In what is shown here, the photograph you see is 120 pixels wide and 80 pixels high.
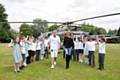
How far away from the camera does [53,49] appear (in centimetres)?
1802

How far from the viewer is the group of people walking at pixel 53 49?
16.9m

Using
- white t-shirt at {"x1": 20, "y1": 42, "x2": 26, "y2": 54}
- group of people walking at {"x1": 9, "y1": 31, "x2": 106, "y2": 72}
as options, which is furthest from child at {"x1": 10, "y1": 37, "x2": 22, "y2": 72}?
white t-shirt at {"x1": 20, "y1": 42, "x2": 26, "y2": 54}

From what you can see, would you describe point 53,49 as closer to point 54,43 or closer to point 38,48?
point 54,43

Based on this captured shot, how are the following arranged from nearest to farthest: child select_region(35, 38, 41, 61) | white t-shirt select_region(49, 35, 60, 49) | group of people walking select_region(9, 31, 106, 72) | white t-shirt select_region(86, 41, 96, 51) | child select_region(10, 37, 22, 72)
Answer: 1. child select_region(10, 37, 22, 72)
2. group of people walking select_region(9, 31, 106, 72)
3. white t-shirt select_region(49, 35, 60, 49)
4. white t-shirt select_region(86, 41, 96, 51)
5. child select_region(35, 38, 41, 61)

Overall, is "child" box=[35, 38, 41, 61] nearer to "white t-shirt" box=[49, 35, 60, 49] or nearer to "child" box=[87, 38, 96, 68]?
"white t-shirt" box=[49, 35, 60, 49]

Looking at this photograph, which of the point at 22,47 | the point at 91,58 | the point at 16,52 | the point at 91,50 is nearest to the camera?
the point at 16,52

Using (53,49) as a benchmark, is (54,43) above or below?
above

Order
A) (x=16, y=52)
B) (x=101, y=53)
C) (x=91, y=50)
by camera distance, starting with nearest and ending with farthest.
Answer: (x=16, y=52), (x=101, y=53), (x=91, y=50)

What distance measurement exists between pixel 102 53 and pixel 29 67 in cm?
384

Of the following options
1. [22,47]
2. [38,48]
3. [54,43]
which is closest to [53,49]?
[54,43]

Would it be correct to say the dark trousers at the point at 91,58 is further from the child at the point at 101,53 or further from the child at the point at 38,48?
the child at the point at 38,48

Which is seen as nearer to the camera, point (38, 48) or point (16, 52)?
point (16, 52)

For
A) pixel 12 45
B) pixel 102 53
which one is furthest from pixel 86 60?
pixel 12 45

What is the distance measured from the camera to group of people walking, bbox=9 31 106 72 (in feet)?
55.4
